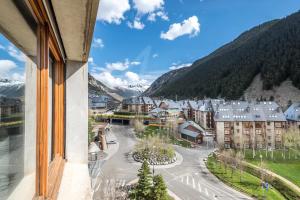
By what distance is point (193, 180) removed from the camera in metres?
13.2

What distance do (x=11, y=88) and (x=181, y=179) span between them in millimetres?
13154

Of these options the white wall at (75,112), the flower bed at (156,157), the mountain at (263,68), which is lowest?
the flower bed at (156,157)

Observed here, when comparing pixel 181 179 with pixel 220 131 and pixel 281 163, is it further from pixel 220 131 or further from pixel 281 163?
pixel 220 131

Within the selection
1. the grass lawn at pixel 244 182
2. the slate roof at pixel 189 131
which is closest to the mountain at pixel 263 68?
the slate roof at pixel 189 131

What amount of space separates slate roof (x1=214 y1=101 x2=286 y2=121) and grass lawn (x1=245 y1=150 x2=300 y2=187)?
3526mm

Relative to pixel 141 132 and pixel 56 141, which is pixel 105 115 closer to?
pixel 141 132

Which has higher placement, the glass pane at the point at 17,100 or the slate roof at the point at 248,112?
the glass pane at the point at 17,100

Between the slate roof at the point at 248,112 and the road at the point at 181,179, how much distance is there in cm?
481

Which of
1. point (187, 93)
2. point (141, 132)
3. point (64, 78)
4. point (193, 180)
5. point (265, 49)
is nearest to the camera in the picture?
point (64, 78)

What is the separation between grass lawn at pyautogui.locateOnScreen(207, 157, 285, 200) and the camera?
1162 centimetres

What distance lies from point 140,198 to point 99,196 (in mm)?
2443

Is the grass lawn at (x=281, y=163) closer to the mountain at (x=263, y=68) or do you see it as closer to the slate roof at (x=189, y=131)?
the slate roof at (x=189, y=131)

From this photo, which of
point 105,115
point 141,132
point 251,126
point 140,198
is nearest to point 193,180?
point 140,198

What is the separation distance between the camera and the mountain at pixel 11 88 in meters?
1.03
